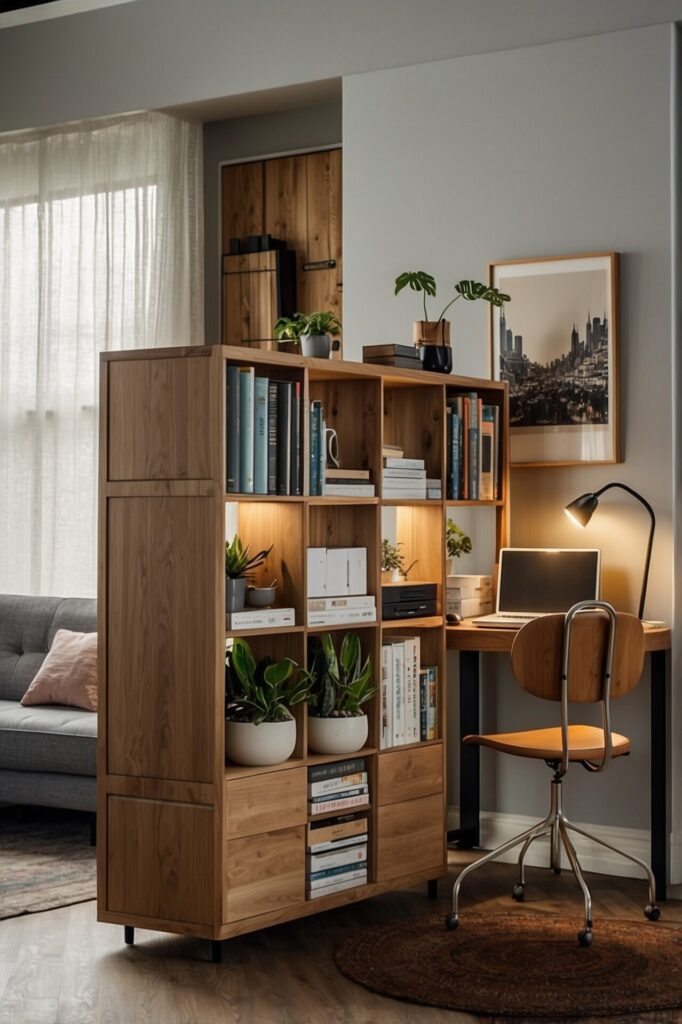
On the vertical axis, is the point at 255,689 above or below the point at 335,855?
above

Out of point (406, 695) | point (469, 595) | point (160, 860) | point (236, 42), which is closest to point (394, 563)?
point (469, 595)

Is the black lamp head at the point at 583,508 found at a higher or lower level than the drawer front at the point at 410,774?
higher

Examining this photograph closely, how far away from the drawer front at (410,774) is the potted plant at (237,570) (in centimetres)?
75

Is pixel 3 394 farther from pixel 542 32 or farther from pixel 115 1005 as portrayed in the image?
pixel 115 1005

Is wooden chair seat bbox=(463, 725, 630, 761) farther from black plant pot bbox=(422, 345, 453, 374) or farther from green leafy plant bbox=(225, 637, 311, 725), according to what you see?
black plant pot bbox=(422, 345, 453, 374)

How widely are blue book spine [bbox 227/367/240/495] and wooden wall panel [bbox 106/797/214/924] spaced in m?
0.90

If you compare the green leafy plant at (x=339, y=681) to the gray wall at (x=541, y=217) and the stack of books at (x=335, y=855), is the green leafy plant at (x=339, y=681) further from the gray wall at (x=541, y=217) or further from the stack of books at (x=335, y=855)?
the gray wall at (x=541, y=217)

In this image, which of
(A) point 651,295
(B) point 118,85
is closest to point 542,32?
(A) point 651,295

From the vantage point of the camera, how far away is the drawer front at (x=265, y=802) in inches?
145

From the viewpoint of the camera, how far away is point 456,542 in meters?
4.97

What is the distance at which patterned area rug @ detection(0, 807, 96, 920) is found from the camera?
429cm

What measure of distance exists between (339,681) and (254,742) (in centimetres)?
40

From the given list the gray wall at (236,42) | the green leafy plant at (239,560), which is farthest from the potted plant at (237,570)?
the gray wall at (236,42)

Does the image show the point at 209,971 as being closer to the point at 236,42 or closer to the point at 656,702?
the point at 656,702
